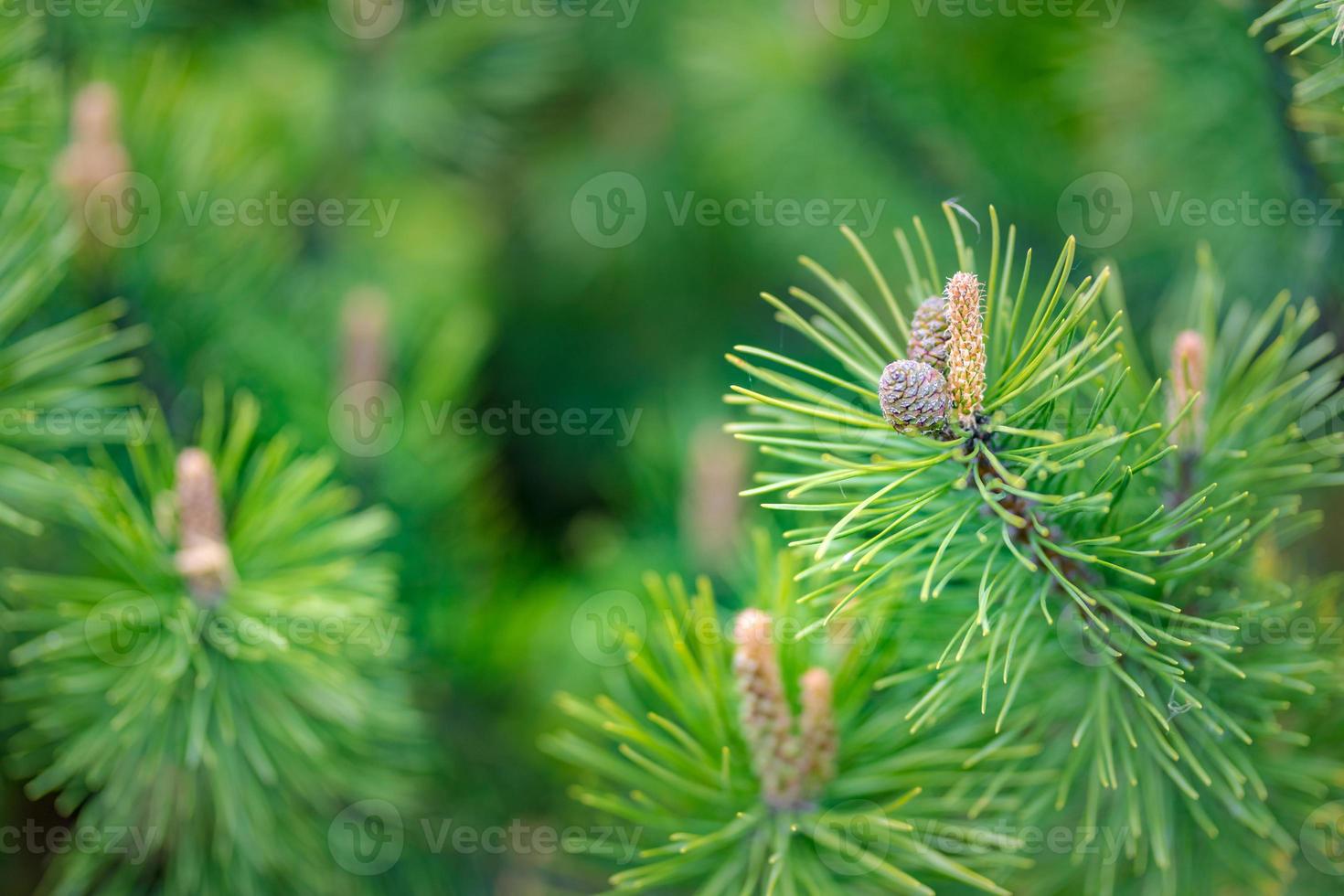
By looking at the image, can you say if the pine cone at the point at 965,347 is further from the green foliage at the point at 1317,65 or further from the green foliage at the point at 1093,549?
the green foliage at the point at 1317,65

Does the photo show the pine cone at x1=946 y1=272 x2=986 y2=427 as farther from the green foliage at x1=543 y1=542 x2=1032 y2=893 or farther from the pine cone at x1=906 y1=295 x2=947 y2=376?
the green foliage at x1=543 y1=542 x2=1032 y2=893


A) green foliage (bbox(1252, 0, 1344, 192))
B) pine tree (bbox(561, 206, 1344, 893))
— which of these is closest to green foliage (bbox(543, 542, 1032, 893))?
pine tree (bbox(561, 206, 1344, 893))

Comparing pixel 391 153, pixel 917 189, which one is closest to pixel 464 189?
pixel 391 153

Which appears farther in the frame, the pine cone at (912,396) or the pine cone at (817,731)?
the pine cone at (817,731)

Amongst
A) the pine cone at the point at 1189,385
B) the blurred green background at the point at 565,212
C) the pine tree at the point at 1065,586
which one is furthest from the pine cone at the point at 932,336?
the blurred green background at the point at 565,212

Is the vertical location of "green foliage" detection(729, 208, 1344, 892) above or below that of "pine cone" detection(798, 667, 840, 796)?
above

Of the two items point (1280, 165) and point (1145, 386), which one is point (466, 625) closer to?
point (1145, 386)
